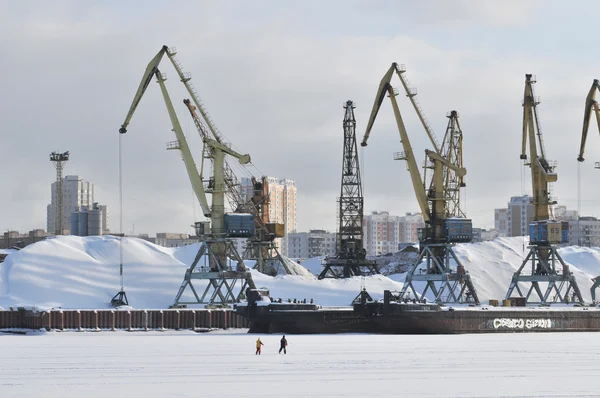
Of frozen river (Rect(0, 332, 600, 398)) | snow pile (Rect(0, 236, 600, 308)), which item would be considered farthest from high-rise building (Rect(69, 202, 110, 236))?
frozen river (Rect(0, 332, 600, 398))

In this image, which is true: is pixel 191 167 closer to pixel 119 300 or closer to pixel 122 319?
pixel 119 300

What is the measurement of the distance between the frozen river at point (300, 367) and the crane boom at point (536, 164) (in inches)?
1619

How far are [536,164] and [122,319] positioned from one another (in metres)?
48.1

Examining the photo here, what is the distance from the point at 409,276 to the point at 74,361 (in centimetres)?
A: 6618

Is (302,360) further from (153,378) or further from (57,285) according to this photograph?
(57,285)

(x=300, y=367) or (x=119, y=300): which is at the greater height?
(x=119, y=300)

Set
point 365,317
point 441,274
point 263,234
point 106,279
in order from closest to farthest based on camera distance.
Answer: point 365,317 → point 106,279 → point 441,274 → point 263,234

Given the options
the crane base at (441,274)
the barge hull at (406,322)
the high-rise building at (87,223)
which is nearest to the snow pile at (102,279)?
the crane base at (441,274)

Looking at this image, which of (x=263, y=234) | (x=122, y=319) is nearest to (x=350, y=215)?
(x=263, y=234)

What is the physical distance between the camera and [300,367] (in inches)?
2148

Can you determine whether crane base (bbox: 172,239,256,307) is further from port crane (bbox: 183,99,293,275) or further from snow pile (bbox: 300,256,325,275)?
snow pile (bbox: 300,256,325,275)

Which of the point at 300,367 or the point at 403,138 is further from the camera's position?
the point at 403,138

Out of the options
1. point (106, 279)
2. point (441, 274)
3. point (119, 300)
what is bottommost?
point (119, 300)

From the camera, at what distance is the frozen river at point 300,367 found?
45.6m
